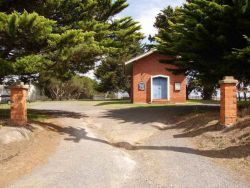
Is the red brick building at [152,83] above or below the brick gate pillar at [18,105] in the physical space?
above

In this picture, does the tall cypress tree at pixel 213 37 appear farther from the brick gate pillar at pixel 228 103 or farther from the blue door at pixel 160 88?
the blue door at pixel 160 88

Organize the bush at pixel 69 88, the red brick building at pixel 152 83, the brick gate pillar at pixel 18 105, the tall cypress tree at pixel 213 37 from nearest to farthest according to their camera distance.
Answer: the brick gate pillar at pixel 18 105
the tall cypress tree at pixel 213 37
the red brick building at pixel 152 83
the bush at pixel 69 88

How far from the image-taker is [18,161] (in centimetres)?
1166

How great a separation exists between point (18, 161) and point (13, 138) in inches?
93.9

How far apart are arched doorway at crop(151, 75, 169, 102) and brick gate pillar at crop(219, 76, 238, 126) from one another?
19921mm

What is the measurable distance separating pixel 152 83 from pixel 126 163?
976 inches

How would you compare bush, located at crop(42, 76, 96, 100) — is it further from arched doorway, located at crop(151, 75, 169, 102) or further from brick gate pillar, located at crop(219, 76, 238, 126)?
brick gate pillar, located at crop(219, 76, 238, 126)

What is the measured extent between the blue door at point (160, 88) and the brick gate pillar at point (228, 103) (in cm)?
2002

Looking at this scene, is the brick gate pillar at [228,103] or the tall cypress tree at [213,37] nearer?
the brick gate pillar at [228,103]

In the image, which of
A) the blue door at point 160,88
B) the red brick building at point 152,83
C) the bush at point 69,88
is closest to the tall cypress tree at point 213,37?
the red brick building at point 152,83

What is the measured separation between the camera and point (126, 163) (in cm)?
1091

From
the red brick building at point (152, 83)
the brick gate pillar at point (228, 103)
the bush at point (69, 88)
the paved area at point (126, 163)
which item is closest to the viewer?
the paved area at point (126, 163)

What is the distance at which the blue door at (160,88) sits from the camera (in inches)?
1394

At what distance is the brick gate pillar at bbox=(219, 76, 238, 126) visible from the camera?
14.6m
